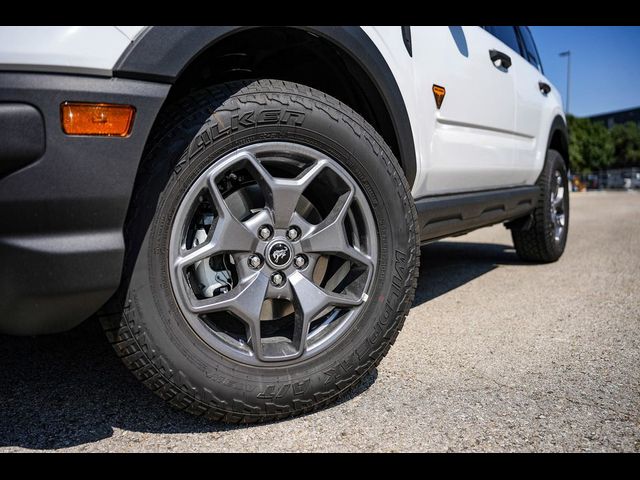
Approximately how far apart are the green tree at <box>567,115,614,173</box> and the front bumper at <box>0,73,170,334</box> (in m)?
47.2

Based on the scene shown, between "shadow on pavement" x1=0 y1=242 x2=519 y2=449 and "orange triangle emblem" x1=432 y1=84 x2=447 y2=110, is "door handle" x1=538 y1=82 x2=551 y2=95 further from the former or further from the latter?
"shadow on pavement" x1=0 y1=242 x2=519 y2=449

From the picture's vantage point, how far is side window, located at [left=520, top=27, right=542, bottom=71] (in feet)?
12.6

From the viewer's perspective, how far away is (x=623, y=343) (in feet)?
7.30

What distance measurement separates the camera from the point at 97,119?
1213mm

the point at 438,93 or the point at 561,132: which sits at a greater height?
the point at 438,93

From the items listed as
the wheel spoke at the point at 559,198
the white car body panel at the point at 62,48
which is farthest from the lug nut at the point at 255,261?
the wheel spoke at the point at 559,198

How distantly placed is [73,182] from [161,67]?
0.35 meters

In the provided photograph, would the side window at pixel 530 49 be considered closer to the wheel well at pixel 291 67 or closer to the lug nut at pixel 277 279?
the wheel well at pixel 291 67

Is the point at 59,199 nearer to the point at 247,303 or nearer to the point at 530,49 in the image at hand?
the point at 247,303

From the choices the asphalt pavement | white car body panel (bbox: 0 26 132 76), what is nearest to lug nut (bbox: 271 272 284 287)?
the asphalt pavement

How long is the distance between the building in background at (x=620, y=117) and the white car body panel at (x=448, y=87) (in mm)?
73319

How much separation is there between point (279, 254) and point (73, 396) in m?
0.85

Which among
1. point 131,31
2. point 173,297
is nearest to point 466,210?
point 173,297
